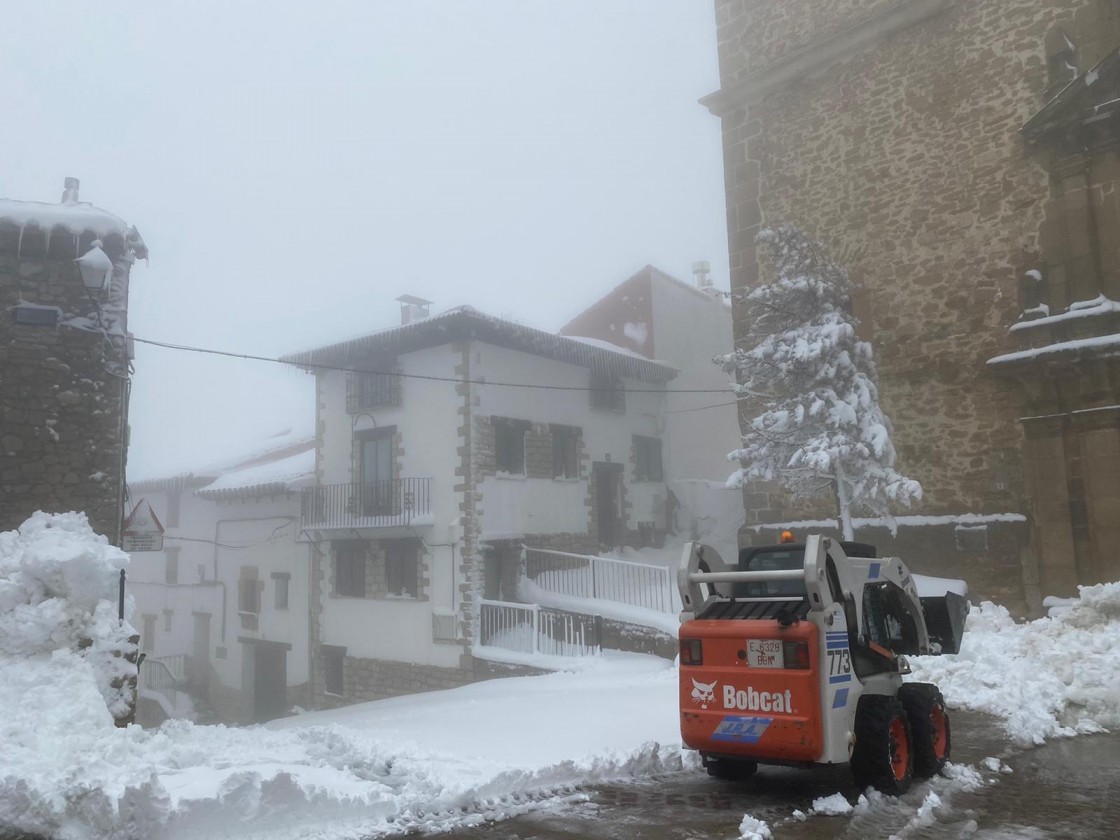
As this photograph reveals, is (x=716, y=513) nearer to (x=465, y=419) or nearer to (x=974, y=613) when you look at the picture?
(x=465, y=419)

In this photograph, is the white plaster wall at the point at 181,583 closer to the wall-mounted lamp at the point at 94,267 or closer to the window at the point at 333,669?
the window at the point at 333,669

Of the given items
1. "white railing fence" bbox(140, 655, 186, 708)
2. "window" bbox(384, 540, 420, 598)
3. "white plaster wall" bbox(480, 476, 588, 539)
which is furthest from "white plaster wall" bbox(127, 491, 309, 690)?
"white plaster wall" bbox(480, 476, 588, 539)

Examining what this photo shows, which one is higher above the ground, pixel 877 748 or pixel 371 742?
pixel 877 748

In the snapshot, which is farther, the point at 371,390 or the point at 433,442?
the point at 371,390

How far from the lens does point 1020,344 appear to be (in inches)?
569

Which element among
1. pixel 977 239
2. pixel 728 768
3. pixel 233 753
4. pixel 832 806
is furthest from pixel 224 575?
pixel 832 806

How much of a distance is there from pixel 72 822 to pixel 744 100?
17.7m

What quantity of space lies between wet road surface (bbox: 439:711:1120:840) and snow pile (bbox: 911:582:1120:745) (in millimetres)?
1192

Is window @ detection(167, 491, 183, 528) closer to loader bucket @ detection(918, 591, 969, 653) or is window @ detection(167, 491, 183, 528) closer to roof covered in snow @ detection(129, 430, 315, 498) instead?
roof covered in snow @ detection(129, 430, 315, 498)

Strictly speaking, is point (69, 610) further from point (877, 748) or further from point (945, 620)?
point (945, 620)

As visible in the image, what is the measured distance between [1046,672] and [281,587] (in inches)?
758

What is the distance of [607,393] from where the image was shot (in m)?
22.9

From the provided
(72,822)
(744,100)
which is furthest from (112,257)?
(744,100)

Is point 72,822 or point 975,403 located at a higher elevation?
point 975,403
